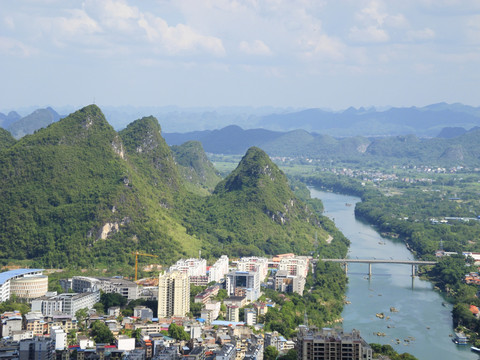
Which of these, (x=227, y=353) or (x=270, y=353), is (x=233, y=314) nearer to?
(x=270, y=353)

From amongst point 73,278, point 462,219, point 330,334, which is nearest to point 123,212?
point 73,278

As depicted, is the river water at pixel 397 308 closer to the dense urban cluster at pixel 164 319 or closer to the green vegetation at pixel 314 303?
the green vegetation at pixel 314 303

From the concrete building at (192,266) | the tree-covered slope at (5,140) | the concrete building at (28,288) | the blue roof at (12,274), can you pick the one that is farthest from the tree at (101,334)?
the tree-covered slope at (5,140)

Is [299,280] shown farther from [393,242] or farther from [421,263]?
[393,242]

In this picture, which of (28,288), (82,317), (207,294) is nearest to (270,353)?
(82,317)

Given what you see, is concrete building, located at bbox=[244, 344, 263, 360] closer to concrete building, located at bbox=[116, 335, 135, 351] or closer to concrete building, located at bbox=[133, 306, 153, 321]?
concrete building, located at bbox=[116, 335, 135, 351]
